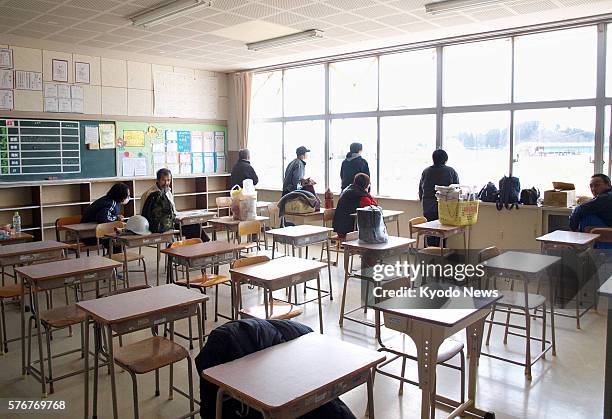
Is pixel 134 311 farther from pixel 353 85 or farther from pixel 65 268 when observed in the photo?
pixel 353 85

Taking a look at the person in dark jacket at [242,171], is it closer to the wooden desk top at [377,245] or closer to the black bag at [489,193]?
the black bag at [489,193]

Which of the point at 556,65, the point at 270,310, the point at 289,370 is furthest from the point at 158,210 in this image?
the point at 556,65

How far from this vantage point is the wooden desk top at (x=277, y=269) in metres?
3.66

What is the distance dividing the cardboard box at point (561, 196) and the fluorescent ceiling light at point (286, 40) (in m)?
3.50

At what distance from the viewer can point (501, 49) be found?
6914 millimetres

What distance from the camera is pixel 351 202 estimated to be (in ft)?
19.1

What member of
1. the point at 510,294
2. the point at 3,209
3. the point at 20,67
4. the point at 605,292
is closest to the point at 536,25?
the point at 510,294

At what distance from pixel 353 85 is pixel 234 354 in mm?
7036

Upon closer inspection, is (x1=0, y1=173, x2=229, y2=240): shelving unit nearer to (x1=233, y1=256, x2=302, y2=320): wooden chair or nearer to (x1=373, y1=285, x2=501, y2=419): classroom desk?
(x1=233, y1=256, x2=302, y2=320): wooden chair

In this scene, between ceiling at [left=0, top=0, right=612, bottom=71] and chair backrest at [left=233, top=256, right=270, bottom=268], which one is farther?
A: ceiling at [left=0, top=0, right=612, bottom=71]

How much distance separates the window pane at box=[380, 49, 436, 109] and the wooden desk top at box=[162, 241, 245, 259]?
4.31 metres

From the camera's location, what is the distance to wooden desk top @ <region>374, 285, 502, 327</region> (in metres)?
2.61

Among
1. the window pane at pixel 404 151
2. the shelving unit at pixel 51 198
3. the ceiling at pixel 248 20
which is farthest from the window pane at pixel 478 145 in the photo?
the shelving unit at pixel 51 198

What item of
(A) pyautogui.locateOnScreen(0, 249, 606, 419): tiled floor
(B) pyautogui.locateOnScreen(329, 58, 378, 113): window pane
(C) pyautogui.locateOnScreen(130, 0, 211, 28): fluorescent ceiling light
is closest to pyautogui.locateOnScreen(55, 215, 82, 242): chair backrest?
(A) pyautogui.locateOnScreen(0, 249, 606, 419): tiled floor
